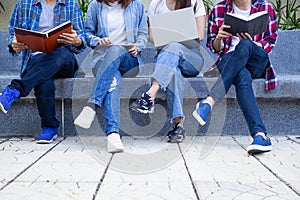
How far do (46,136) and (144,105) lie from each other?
59 centimetres

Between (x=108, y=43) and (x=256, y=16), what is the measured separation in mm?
840

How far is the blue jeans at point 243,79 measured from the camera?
221cm

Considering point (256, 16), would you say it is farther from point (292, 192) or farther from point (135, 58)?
point (292, 192)

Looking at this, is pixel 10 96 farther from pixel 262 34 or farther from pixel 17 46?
pixel 262 34

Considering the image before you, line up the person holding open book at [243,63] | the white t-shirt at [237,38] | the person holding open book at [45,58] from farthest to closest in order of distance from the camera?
1. the white t-shirt at [237,38]
2. the person holding open book at [45,58]
3. the person holding open book at [243,63]

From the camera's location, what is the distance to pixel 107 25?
2.59m

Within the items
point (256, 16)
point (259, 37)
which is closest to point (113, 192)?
point (256, 16)

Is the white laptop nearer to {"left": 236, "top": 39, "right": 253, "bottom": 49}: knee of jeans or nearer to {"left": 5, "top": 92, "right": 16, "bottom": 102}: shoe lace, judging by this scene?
{"left": 236, "top": 39, "right": 253, "bottom": 49}: knee of jeans

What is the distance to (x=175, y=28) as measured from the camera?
2.49 m

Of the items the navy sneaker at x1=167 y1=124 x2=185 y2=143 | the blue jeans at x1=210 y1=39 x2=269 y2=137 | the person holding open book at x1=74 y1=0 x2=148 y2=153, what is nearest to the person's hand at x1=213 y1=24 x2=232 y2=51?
the blue jeans at x1=210 y1=39 x2=269 y2=137

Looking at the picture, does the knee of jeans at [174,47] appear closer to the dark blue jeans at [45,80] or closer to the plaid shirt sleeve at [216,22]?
the plaid shirt sleeve at [216,22]

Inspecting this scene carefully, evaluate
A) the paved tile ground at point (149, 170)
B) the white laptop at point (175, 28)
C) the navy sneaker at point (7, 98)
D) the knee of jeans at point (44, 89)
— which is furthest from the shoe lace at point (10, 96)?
the white laptop at point (175, 28)

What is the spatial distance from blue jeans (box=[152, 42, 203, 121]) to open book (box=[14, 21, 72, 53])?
0.56 m

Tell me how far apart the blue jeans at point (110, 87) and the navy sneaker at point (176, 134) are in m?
0.32
